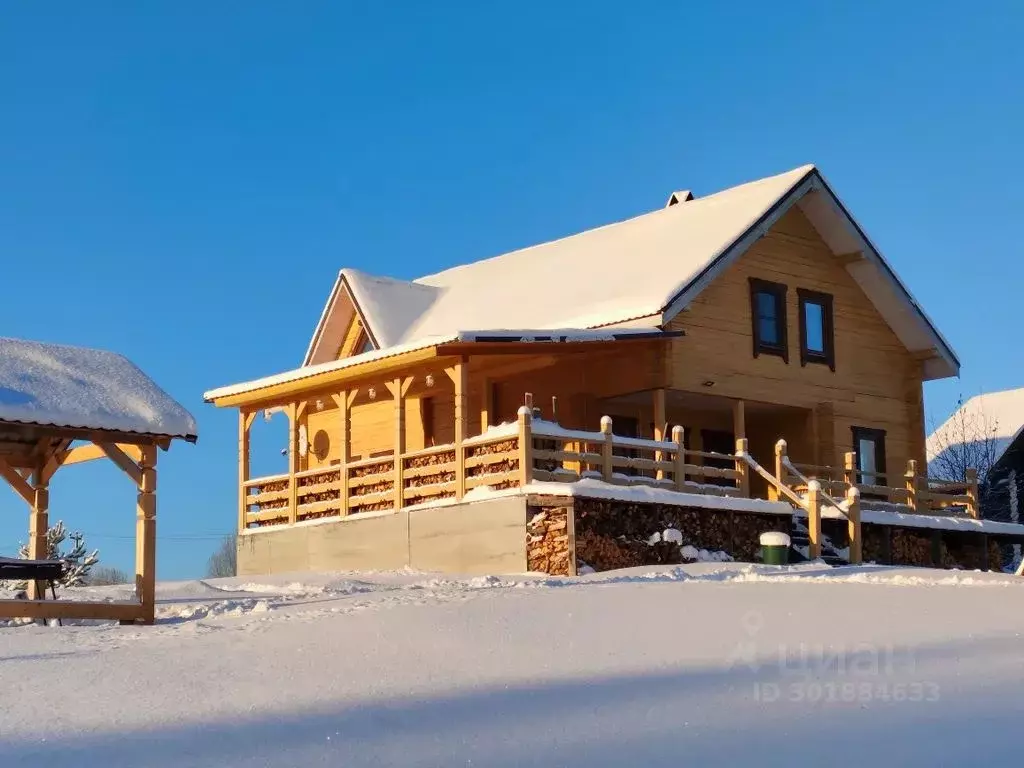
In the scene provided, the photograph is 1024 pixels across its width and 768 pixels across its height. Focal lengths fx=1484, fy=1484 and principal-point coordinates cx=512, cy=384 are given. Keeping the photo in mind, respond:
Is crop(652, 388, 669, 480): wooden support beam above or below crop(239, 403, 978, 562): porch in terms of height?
above

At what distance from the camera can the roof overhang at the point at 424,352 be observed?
22.4 meters

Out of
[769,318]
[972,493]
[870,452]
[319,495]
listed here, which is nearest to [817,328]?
[769,318]

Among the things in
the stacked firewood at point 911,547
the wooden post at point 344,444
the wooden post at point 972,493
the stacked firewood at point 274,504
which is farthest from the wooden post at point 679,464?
the wooden post at point 972,493

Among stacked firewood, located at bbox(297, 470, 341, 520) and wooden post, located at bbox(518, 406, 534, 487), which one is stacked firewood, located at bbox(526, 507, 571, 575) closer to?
wooden post, located at bbox(518, 406, 534, 487)

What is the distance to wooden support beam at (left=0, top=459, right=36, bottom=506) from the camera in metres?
17.6

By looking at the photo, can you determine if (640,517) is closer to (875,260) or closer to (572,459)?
(572,459)

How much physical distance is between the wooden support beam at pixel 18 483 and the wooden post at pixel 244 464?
376 inches

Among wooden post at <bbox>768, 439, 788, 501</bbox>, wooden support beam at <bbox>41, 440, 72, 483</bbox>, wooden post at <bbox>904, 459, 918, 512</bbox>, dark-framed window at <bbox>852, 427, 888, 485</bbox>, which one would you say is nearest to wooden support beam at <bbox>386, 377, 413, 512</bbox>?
wooden post at <bbox>768, 439, 788, 501</bbox>

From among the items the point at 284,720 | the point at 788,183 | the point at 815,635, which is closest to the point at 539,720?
the point at 284,720

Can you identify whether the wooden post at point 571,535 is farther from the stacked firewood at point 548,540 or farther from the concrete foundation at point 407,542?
the concrete foundation at point 407,542

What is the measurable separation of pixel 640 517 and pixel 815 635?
9497 mm

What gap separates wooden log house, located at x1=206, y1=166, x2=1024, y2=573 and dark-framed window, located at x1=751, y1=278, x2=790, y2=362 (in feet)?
0.15

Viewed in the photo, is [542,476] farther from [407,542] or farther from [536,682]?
[536,682]

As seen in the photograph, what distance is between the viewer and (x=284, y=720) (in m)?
9.37
